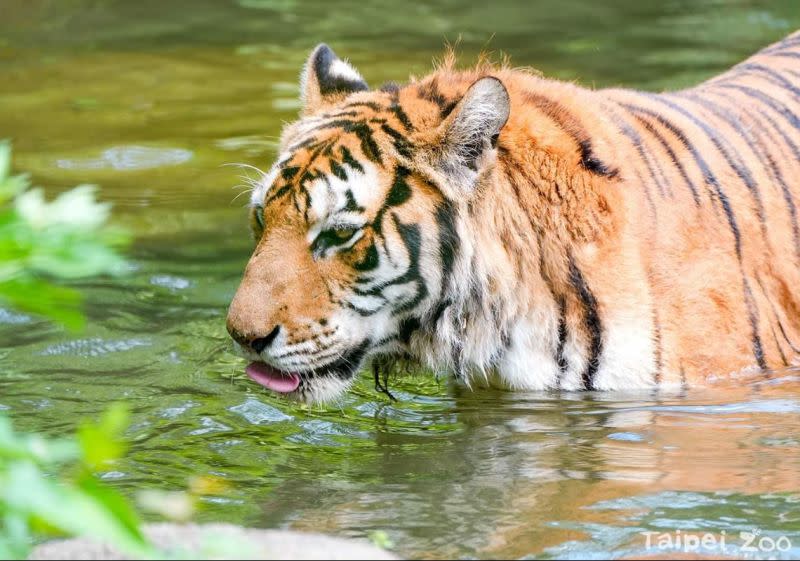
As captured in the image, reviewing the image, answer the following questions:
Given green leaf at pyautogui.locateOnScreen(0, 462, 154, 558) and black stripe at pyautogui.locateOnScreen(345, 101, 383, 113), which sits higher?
black stripe at pyautogui.locateOnScreen(345, 101, 383, 113)

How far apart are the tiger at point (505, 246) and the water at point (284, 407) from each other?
0.63ft

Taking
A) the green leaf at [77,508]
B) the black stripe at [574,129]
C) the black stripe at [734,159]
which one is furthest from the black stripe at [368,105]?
the green leaf at [77,508]

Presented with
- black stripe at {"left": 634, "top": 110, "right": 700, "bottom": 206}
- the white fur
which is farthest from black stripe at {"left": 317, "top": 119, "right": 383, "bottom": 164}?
black stripe at {"left": 634, "top": 110, "right": 700, "bottom": 206}

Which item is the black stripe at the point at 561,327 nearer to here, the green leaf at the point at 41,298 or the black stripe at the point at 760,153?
the black stripe at the point at 760,153

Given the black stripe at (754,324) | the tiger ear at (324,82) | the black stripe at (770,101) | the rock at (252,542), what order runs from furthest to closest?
1. the black stripe at (770,101)
2. the tiger ear at (324,82)
3. the black stripe at (754,324)
4. the rock at (252,542)

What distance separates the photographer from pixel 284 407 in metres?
4.09

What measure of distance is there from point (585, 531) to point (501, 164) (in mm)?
1232

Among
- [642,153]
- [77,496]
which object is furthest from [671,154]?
[77,496]

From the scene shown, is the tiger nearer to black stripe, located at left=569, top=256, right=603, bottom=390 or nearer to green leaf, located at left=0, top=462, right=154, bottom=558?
black stripe, located at left=569, top=256, right=603, bottom=390

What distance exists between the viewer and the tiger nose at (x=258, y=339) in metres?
3.42

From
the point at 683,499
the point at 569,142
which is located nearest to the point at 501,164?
the point at 569,142

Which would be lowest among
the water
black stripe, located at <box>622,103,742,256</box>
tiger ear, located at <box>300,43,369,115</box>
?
the water

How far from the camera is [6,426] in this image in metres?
1.67

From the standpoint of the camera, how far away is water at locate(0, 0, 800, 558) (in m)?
3.06
